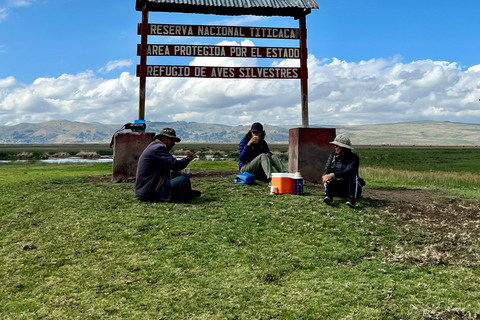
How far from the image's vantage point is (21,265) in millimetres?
6637

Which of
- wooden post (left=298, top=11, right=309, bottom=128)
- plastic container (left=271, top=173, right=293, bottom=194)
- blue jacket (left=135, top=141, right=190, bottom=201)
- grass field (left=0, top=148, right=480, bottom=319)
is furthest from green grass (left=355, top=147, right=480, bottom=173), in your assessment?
blue jacket (left=135, top=141, right=190, bottom=201)

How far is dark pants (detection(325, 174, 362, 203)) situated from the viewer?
380 inches

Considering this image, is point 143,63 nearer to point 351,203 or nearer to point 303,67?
point 303,67

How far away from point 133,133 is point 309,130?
5.38 metres

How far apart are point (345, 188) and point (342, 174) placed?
21.6 inches

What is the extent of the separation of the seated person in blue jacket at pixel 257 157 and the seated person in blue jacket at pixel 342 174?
184 cm

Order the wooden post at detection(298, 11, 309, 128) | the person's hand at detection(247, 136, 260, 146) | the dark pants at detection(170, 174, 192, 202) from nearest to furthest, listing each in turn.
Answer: the dark pants at detection(170, 174, 192, 202) → the person's hand at detection(247, 136, 260, 146) → the wooden post at detection(298, 11, 309, 128)

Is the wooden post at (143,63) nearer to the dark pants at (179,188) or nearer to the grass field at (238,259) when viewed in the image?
the grass field at (238,259)

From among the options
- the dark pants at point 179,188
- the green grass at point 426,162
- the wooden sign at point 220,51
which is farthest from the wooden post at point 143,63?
the green grass at point 426,162

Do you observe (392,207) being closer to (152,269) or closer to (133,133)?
(152,269)

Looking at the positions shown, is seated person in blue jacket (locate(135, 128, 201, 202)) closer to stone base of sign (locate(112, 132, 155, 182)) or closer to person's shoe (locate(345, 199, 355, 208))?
person's shoe (locate(345, 199, 355, 208))

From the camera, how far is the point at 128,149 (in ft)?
44.8

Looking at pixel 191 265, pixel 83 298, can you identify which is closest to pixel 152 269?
pixel 191 265

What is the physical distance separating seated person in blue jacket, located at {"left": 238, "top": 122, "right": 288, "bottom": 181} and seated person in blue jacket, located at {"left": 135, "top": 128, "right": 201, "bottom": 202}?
245cm
